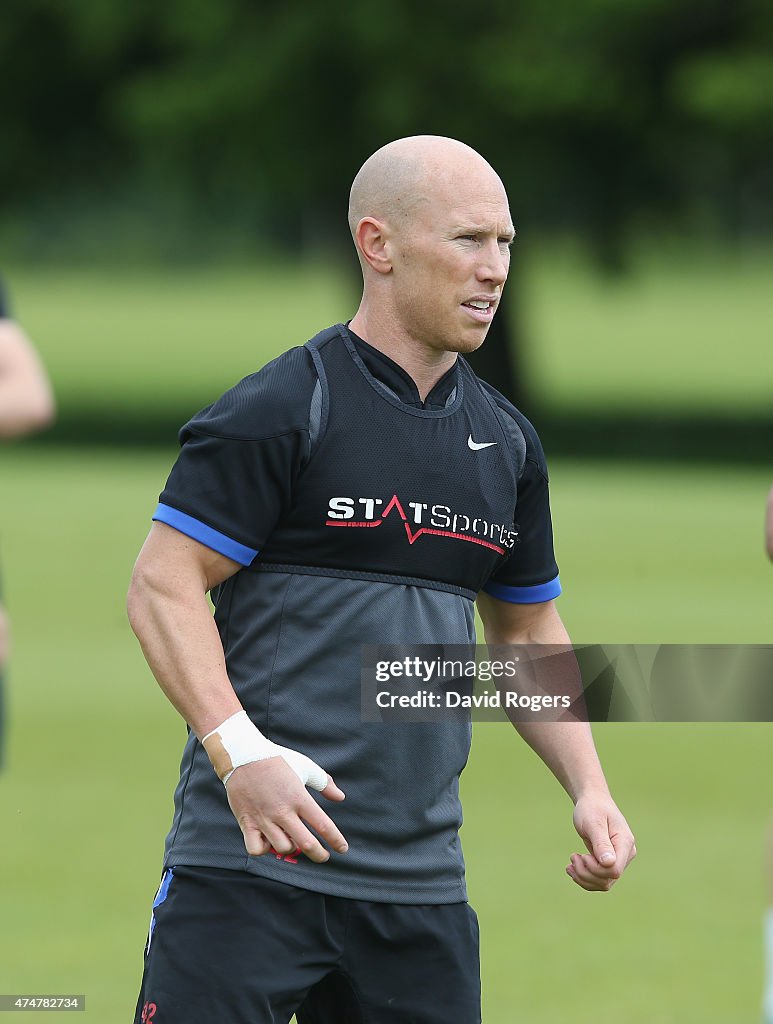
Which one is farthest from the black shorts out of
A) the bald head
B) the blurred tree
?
the blurred tree

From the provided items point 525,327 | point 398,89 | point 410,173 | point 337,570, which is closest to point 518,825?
point 337,570

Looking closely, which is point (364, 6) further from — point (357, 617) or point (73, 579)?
point (357, 617)

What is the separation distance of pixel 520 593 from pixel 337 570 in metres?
0.55

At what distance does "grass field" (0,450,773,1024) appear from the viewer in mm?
7016

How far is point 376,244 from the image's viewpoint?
3.97 meters

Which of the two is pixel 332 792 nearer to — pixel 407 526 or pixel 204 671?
pixel 204 671

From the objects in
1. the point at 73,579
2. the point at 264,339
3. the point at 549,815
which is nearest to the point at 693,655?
the point at 549,815

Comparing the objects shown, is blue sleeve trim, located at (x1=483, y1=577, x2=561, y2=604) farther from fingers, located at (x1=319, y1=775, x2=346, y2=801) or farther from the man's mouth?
fingers, located at (x1=319, y1=775, x2=346, y2=801)

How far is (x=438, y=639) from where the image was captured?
4.00m

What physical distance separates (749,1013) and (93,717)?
565cm

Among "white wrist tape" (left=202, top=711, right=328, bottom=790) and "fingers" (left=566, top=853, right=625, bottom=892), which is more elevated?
"white wrist tape" (left=202, top=711, right=328, bottom=790)

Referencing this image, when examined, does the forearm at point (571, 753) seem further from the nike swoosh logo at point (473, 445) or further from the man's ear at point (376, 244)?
the man's ear at point (376, 244)

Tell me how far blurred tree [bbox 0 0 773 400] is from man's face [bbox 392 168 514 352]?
2474 centimetres

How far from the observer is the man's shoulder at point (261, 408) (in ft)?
12.5
